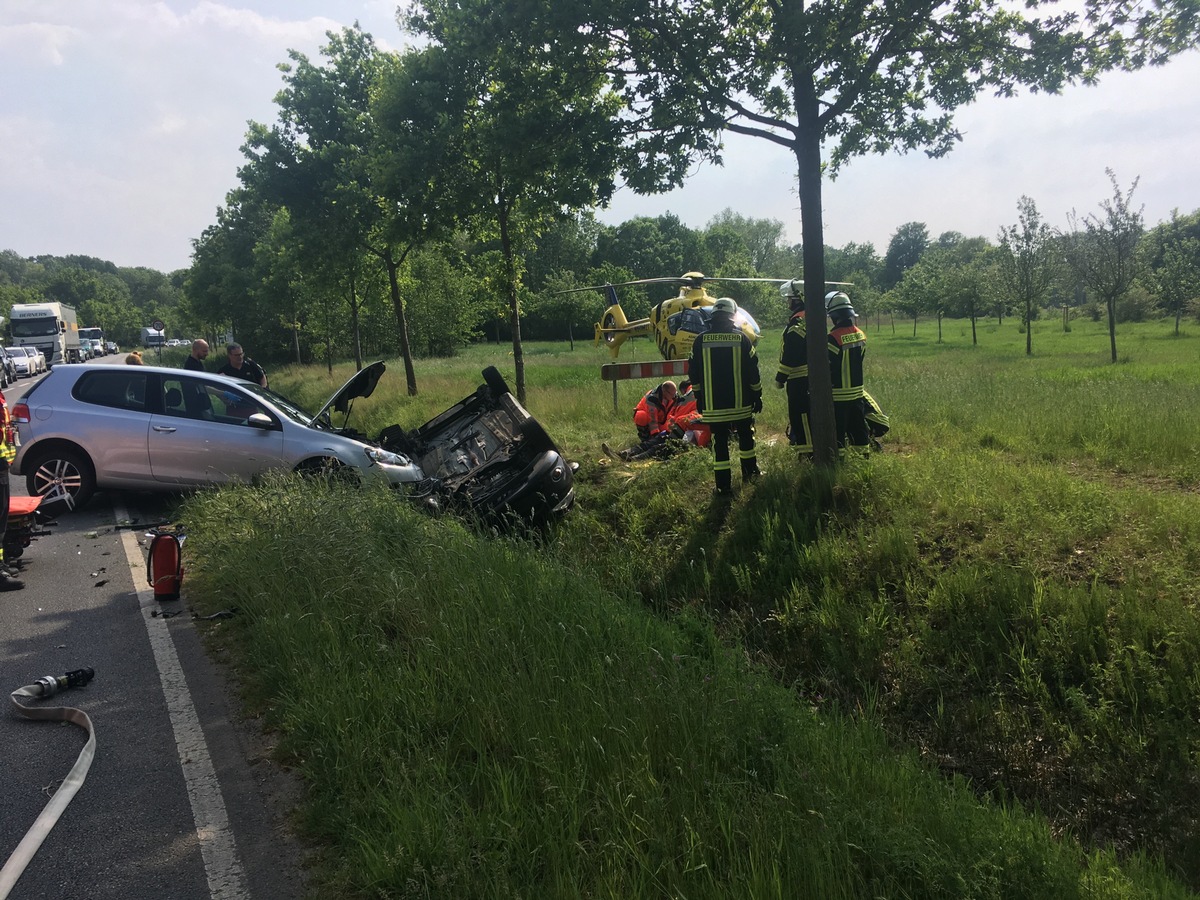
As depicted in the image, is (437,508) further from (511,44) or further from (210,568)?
(511,44)

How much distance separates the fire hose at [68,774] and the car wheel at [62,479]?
5.17 m

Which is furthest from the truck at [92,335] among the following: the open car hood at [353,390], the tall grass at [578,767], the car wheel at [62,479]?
the tall grass at [578,767]

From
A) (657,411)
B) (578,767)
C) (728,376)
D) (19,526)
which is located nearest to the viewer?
(578,767)

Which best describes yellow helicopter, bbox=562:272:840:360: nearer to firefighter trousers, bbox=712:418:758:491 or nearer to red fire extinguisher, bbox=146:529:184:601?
firefighter trousers, bbox=712:418:758:491

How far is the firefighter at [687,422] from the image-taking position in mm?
10562

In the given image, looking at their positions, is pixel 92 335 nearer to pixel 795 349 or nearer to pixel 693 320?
pixel 693 320

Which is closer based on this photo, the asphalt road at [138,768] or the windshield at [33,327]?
the asphalt road at [138,768]

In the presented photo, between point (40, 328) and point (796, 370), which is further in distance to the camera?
point (40, 328)

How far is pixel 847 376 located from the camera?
8.58 metres

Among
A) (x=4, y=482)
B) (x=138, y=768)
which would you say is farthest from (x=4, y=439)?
(x=138, y=768)

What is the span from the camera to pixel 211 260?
4688cm

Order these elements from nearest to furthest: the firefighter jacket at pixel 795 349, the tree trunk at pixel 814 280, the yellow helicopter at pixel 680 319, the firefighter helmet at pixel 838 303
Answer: the tree trunk at pixel 814 280
the firefighter jacket at pixel 795 349
the firefighter helmet at pixel 838 303
the yellow helicopter at pixel 680 319

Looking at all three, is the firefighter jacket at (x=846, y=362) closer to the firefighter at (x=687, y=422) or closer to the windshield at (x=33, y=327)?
the firefighter at (x=687, y=422)

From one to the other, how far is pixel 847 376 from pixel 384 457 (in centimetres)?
517
